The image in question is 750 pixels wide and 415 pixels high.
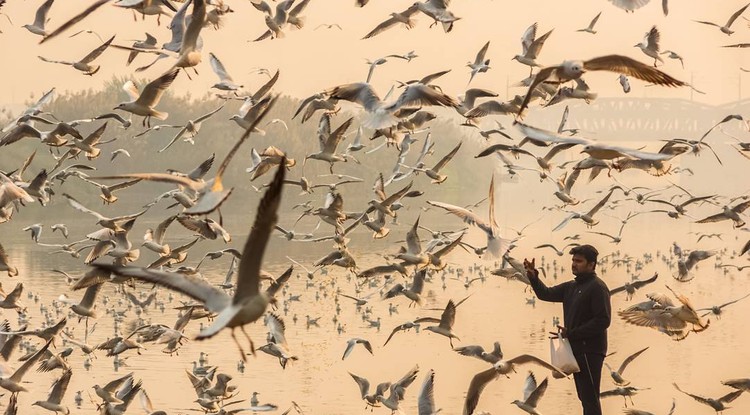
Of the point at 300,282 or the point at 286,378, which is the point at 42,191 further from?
the point at 300,282

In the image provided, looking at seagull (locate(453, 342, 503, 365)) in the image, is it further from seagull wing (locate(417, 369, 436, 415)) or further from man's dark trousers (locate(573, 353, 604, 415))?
man's dark trousers (locate(573, 353, 604, 415))

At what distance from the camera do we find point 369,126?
1336 cm

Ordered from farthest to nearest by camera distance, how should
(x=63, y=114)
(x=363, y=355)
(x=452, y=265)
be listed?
(x=63, y=114)
(x=452, y=265)
(x=363, y=355)

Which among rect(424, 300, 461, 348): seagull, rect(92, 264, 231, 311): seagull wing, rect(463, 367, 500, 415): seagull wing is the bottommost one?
rect(424, 300, 461, 348): seagull

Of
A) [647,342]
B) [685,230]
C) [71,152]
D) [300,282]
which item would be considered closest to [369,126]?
[71,152]

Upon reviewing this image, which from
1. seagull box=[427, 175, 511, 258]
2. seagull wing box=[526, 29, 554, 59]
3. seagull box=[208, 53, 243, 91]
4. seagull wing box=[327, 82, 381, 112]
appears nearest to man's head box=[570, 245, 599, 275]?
seagull box=[427, 175, 511, 258]

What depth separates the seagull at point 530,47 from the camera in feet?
54.1

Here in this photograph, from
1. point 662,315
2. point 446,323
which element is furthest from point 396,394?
point 662,315

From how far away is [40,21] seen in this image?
17484 mm

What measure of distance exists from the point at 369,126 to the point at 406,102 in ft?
1.46

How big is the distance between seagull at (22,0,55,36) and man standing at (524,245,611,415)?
874cm

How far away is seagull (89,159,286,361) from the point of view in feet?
21.8

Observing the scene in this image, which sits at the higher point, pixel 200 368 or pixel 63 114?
pixel 200 368

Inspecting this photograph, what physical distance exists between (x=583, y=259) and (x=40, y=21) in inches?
360
